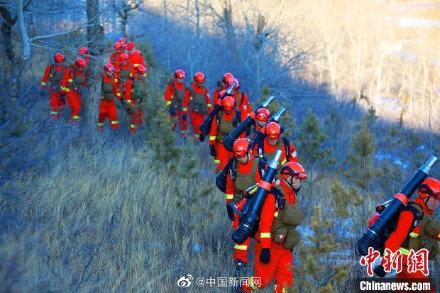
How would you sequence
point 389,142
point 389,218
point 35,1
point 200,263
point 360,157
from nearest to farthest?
1. point 389,218
2. point 200,263
3. point 360,157
4. point 35,1
5. point 389,142

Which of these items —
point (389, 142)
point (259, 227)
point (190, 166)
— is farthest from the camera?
point (389, 142)

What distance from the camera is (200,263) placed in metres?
6.22

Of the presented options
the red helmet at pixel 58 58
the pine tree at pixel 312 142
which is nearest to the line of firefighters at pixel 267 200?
the pine tree at pixel 312 142

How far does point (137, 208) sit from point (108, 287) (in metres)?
2.43

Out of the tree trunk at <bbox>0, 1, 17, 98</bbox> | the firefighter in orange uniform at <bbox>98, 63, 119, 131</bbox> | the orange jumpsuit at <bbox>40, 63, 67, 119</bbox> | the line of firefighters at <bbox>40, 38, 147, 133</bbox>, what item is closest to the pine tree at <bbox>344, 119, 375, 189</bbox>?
the tree trunk at <bbox>0, 1, 17, 98</bbox>

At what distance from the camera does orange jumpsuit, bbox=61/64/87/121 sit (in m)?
13.1

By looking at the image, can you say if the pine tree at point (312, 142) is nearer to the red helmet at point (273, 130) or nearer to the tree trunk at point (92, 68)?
the tree trunk at point (92, 68)

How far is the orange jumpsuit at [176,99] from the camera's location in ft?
44.5

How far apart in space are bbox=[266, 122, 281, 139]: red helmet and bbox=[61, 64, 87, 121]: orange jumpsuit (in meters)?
7.34

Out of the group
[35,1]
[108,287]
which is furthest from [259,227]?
[35,1]

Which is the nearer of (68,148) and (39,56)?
(68,148)

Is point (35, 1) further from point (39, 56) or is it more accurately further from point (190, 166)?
point (39, 56)

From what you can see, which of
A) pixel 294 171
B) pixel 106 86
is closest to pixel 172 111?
pixel 106 86

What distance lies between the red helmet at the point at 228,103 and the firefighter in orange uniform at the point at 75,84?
499cm
